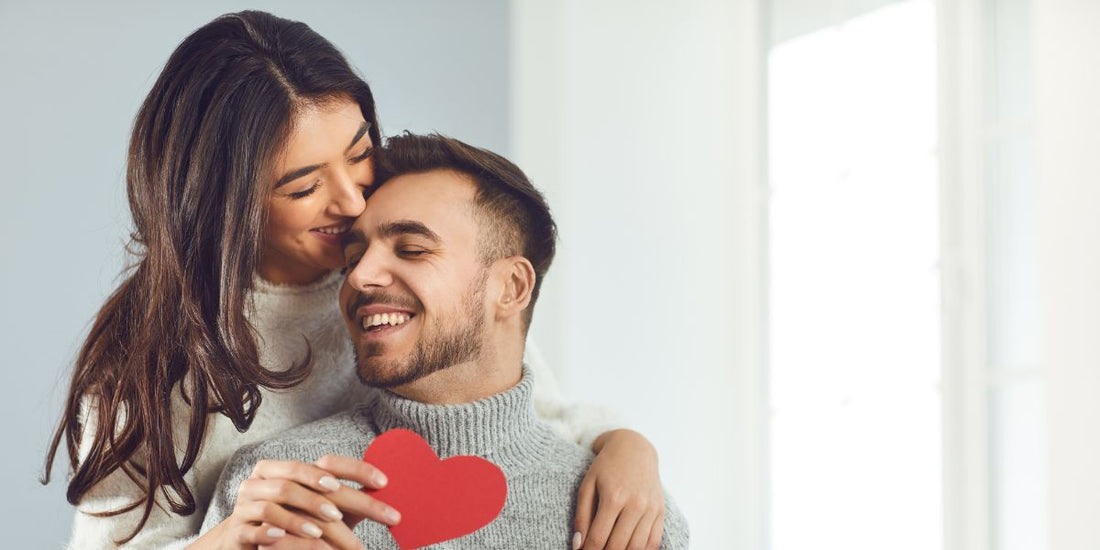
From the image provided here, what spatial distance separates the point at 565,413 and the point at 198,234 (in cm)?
64

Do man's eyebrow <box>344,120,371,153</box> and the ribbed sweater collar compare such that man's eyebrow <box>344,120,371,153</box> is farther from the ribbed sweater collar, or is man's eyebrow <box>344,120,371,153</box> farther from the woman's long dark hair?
the ribbed sweater collar

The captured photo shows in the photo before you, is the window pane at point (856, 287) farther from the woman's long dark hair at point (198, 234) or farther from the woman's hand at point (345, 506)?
the woman's hand at point (345, 506)

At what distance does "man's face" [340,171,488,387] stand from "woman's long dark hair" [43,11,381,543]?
134 mm

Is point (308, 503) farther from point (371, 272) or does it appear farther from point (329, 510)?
point (371, 272)

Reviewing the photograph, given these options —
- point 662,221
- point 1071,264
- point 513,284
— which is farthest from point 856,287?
point 513,284

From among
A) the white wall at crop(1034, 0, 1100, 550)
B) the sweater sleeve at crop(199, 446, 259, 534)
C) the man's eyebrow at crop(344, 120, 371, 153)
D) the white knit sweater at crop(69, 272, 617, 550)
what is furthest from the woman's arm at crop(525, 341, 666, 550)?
the white wall at crop(1034, 0, 1100, 550)

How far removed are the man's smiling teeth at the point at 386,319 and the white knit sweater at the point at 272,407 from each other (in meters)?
0.18

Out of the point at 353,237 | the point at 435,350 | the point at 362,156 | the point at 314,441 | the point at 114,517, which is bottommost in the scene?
the point at 114,517

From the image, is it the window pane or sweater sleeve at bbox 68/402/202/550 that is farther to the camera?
the window pane

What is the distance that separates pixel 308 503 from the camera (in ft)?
3.51

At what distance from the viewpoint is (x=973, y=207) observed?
2.20 meters

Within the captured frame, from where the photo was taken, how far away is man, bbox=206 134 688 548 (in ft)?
4.37

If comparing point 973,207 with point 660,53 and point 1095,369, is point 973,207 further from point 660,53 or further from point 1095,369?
point 660,53

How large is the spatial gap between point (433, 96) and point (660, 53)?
0.60 metres
